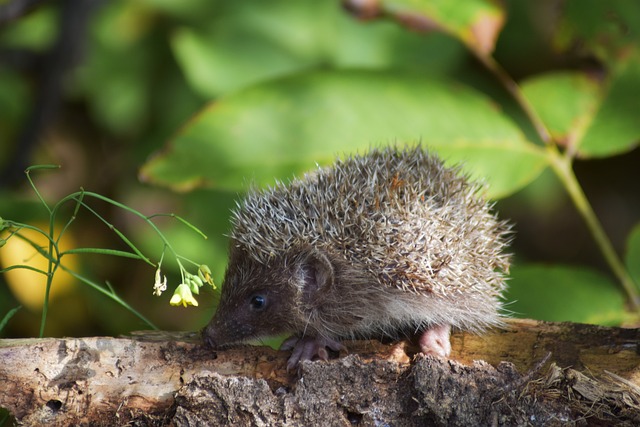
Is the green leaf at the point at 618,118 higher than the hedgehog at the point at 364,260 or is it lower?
higher

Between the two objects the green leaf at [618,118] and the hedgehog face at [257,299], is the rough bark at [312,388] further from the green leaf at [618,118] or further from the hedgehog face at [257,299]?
the green leaf at [618,118]

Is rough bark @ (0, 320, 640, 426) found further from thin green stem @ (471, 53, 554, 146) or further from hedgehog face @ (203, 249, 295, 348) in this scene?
thin green stem @ (471, 53, 554, 146)

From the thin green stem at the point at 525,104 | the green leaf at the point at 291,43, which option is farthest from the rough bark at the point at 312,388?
the green leaf at the point at 291,43

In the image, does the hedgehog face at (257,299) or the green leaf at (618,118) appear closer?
the hedgehog face at (257,299)

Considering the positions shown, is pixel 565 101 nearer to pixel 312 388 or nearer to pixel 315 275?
pixel 315 275

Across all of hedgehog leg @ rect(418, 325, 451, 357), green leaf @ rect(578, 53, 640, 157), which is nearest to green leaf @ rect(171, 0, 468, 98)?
green leaf @ rect(578, 53, 640, 157)
